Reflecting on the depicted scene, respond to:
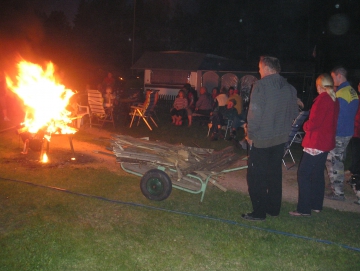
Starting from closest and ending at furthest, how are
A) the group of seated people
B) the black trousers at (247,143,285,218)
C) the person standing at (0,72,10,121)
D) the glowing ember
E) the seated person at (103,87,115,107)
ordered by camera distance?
the black trousers at (247,143,285,218) → the glowing ember → the group of seated people → the person standing at (0,72,10,121) → the seated person at (103,87,115,107)

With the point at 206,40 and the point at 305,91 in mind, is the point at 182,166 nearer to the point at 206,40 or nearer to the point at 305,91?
the point at 305,91

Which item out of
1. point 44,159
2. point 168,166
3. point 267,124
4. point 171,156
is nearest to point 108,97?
point 44,159

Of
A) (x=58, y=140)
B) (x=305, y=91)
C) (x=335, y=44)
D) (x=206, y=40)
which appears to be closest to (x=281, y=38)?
(x=206, y=40)

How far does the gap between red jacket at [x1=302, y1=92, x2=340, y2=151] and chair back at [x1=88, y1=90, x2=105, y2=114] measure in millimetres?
8081

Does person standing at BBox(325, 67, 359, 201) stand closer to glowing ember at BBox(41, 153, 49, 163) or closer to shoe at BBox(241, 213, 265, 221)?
shoe at BBox(241, 213, 265, 221)

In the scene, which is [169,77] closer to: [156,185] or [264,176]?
[156,185]

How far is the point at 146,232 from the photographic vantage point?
4.73 m

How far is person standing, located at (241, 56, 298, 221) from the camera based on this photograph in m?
4.82

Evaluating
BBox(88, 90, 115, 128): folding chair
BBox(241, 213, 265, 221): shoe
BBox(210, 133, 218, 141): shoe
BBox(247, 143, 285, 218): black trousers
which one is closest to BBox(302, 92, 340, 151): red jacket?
BBox(247, 143, 285, 218): black trousers

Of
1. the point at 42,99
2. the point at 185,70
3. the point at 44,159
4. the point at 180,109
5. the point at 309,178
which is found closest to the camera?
the point at 309,178

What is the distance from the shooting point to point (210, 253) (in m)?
4.26

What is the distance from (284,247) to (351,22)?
16.3m

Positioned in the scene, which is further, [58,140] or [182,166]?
[58,140]

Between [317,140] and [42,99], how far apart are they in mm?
5449
